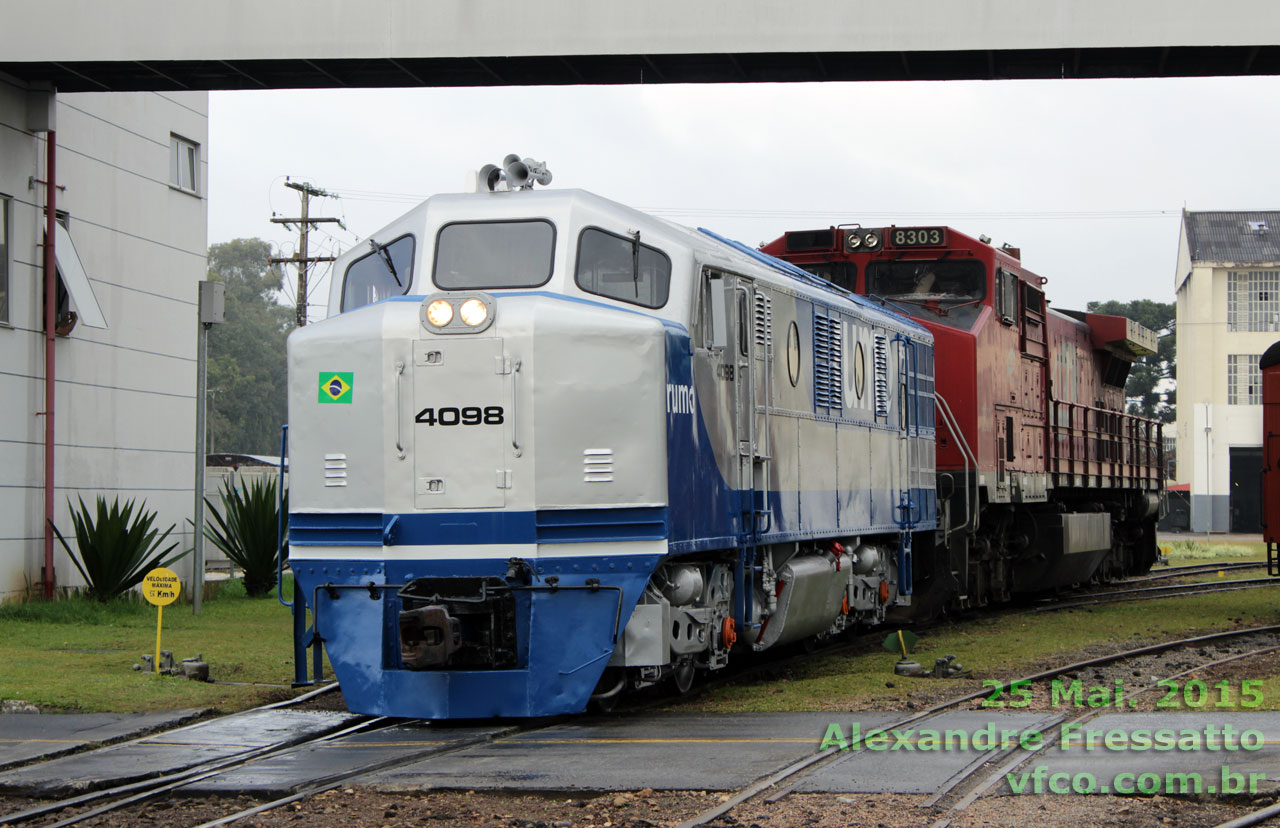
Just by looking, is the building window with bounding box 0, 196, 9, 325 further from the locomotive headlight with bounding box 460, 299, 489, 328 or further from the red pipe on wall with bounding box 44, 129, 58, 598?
the locomotive headlight with bounding box 460, 299, 489, 328

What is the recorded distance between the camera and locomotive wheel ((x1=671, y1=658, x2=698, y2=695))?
35.9 feet

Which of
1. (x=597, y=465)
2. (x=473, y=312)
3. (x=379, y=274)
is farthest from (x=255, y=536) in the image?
(x=597, y=465)

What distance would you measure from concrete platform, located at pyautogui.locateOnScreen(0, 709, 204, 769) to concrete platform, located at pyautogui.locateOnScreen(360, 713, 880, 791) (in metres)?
2.42

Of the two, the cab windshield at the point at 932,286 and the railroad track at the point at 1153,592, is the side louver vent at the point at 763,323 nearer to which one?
the cab windshield at the point at 932,286

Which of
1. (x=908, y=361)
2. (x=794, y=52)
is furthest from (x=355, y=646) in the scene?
(x=794, y=52)

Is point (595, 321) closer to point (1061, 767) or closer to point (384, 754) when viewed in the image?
point (384, 754)

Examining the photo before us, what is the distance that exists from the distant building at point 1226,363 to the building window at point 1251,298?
0.04m

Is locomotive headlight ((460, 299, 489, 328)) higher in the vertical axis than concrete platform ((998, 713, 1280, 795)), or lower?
higher

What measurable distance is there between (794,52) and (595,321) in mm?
8430

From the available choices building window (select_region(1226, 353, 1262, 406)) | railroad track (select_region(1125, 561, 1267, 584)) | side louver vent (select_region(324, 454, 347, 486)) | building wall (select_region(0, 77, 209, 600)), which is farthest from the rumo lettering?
building window (select_region(1226, 353, 1262, 406))

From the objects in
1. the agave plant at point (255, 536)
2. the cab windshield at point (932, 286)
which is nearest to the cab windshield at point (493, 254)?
Answer: the cab windshield at point (932, 286)

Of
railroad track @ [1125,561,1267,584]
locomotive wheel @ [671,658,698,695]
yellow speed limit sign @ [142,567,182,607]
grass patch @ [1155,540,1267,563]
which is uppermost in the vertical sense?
yellow speed limit sign @ [142,567,182,607]

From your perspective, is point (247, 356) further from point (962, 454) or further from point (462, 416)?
point (462, 416)

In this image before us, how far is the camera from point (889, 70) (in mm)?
17766
